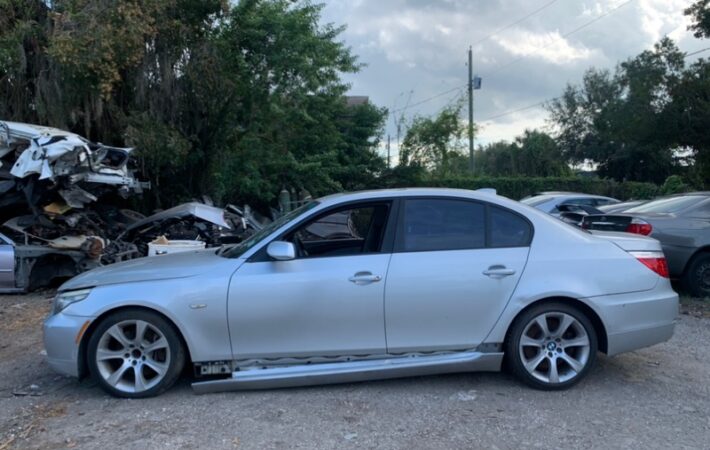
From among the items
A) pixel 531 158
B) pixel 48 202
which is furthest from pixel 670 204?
pixel 531 158

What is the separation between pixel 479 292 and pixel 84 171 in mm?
7968

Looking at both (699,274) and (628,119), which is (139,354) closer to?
(699,274)

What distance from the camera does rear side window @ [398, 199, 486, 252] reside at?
4.67 metres

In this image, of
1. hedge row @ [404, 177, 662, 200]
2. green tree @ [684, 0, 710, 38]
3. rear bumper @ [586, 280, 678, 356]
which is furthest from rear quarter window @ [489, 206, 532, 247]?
hedge row @ [404, 177, 662, 200]

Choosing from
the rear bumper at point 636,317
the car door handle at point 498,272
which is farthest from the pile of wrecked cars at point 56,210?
the rear bumper at point 636,317

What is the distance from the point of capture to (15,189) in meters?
Answer: 10.2

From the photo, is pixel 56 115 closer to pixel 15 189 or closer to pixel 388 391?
pixel 15 189

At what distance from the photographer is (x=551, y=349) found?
4.62 metres

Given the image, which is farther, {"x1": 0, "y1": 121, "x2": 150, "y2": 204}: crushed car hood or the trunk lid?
{"x1": 0, "y1": 121, "x2": 150, "y2": 204}: crushed car hood

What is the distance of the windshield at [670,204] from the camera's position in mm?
8273

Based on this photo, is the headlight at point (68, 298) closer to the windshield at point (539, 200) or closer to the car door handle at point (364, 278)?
the car door handle at point (364, 278)

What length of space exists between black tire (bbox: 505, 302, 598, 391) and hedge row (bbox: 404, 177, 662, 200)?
64.3 feet

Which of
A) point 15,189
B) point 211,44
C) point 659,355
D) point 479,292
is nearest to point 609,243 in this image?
point 479,292

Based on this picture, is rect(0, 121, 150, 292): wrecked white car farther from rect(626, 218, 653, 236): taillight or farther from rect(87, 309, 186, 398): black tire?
rect(626, 218, 653, 236): taillight
